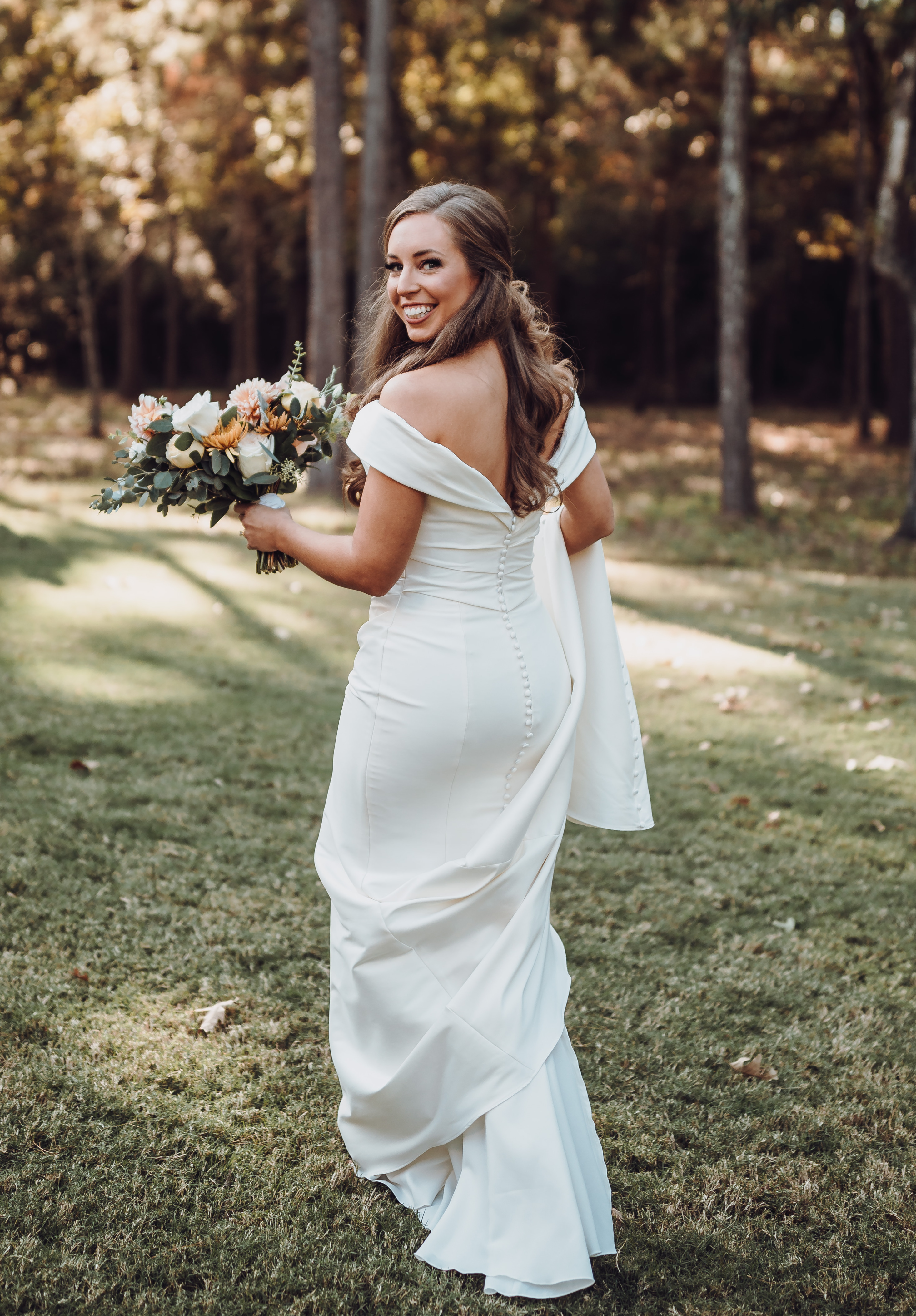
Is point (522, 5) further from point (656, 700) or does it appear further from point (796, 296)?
point (796, 296)

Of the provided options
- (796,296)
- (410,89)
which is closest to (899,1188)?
(410,89)

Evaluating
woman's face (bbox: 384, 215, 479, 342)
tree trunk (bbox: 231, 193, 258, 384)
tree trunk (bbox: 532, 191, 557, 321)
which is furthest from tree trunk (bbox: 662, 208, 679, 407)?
woman's face (bbox: 384, 215, 479, 342)

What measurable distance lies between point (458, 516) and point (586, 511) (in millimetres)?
517

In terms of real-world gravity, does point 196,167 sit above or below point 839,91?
below

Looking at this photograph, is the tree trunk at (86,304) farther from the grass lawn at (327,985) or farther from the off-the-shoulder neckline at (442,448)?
the off-the-shoulder neckline at (442,448)

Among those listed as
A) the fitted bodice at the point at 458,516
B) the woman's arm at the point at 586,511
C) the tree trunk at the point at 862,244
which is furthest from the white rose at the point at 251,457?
the tree trunk at the point at 862,244

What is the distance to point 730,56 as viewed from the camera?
12.8m

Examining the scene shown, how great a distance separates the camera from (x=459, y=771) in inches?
103

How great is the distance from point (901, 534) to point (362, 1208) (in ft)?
39.0

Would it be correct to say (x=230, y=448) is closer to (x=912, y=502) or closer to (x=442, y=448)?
(x=442, y=448)

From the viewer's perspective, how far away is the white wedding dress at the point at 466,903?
8.25 feet

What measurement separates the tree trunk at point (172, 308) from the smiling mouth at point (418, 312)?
1050 inches

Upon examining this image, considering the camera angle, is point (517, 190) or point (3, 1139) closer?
point (3, 1139)

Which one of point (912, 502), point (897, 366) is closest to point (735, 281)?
point (912, 502)
